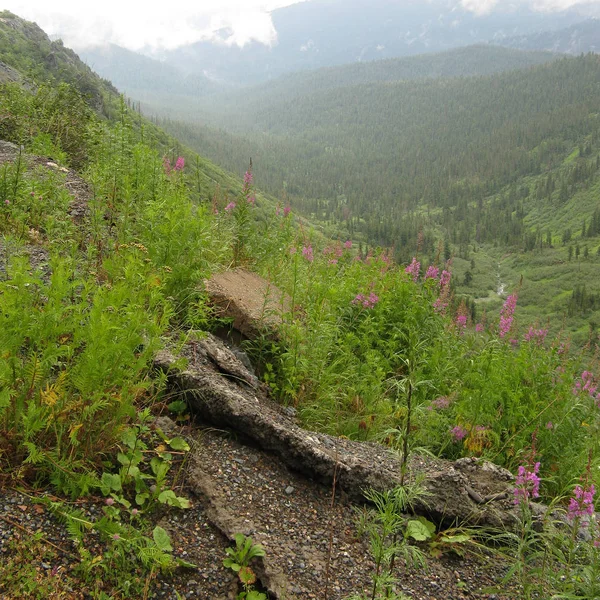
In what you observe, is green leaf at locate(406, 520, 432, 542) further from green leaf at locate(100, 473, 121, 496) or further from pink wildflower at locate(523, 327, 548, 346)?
pink wildflower at locate(523, 327, 548, 346)

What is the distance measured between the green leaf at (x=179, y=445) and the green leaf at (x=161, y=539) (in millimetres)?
666

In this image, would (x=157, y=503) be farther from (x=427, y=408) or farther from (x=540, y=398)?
(x=540, y=398)

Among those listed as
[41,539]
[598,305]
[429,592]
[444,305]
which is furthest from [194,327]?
[598,305]

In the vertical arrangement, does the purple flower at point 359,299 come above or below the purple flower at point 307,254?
below

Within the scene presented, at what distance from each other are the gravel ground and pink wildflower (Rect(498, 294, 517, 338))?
435 cm

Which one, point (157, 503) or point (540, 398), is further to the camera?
point (540, 398)

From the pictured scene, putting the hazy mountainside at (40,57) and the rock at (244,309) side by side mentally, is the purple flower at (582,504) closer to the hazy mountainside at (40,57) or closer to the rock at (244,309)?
the rock at (244,309)

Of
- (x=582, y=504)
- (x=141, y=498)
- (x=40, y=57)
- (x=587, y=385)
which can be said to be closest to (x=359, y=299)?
(x=587, y=385)

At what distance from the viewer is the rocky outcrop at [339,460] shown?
3488 millimetres

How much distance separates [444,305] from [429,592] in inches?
210

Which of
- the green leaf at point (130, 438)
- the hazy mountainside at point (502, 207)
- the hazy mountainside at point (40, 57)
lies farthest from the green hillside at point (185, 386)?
the hazy mountainside at point (502, 207)

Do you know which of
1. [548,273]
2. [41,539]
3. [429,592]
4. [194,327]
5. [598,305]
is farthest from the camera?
[548,273]

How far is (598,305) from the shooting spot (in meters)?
79.6

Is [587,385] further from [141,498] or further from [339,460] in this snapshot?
[141,498]
